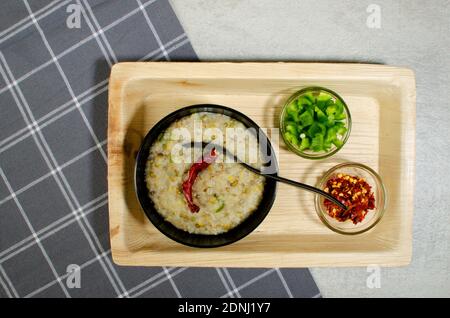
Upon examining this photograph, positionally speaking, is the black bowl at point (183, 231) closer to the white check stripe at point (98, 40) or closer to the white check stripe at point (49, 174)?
the white check stripe at point (49, 174)

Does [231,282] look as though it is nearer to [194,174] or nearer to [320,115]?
[194,174]

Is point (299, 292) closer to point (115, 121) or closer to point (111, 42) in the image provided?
point (115, 121)

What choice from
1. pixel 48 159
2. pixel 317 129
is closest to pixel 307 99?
pixel 317 129

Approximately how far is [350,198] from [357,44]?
76 centimetres

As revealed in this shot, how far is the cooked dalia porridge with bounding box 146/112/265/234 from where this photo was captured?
1.80 m

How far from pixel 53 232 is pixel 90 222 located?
194 millimetres

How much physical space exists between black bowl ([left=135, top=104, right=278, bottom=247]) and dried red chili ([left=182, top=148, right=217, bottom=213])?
0.13m

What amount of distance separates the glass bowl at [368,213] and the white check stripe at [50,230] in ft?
3.36

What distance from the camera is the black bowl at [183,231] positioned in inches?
69.2

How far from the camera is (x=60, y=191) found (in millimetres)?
2055

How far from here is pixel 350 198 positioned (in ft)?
6.00

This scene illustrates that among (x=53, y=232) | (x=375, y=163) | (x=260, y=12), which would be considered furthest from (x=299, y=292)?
(x=260, y=12)

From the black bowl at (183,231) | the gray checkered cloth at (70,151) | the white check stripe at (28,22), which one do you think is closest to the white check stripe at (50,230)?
the gray checkered cloth at (70,151)

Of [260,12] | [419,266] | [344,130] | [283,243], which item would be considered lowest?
[419,266]
